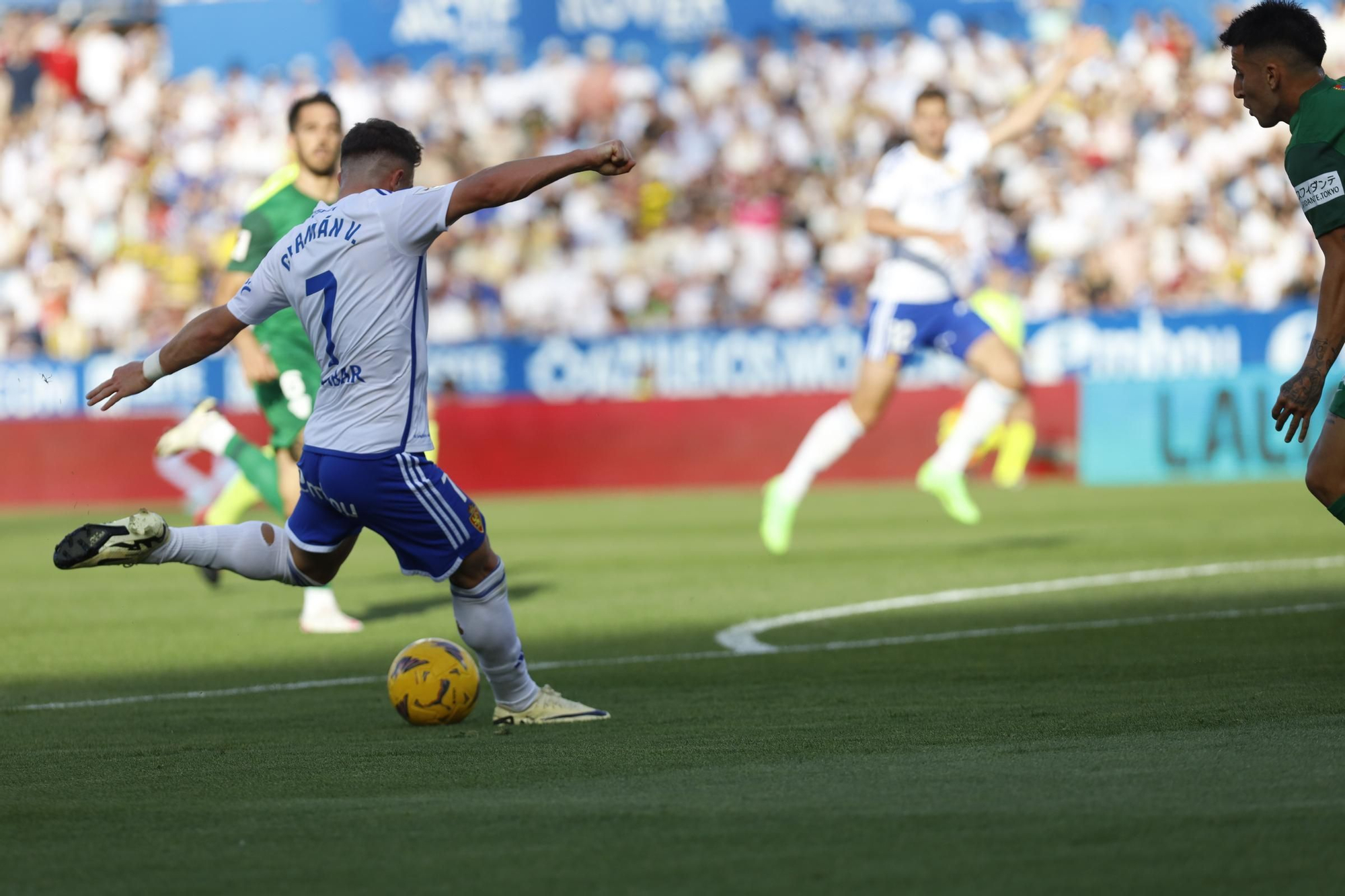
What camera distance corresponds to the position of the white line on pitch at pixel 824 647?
25.5ft

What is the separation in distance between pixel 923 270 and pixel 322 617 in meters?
4.92

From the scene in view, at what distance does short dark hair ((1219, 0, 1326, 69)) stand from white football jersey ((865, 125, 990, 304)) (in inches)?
252

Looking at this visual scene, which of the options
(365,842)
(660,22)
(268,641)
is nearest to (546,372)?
(660,22)

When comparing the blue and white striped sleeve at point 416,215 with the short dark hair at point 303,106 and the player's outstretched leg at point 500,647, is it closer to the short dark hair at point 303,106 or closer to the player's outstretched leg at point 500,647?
the player's outstretched leg at point 500,647

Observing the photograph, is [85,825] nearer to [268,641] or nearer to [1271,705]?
[1271,705]

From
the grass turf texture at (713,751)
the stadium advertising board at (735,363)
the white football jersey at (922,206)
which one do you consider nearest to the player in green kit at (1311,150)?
the grass turf texture at (713,751)

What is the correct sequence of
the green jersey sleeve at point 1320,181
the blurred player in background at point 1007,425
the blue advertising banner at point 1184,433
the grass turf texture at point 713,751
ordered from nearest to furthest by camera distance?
1. the grass turf texture at point 713,751
2. the green jersey sleeve at point 1320,181
3. the blurred player in background at point 1007,425
4. the blue advertising banner at point 1184,433

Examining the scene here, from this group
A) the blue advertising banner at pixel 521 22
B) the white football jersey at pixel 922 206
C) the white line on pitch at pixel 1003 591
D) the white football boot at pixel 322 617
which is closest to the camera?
the white line on pitch at pixel 1003 591

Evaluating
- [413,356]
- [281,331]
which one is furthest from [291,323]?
[413,356]

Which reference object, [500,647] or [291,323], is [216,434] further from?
[500,647]

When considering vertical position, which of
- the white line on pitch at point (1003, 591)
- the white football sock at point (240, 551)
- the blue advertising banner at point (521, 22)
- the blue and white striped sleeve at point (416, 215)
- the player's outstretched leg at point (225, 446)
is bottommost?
the white line on pitch at point (1003, 591)

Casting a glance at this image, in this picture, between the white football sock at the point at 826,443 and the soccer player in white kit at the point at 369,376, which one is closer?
the soccer player in white kit at the point at 369,376

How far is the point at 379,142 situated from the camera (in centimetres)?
650

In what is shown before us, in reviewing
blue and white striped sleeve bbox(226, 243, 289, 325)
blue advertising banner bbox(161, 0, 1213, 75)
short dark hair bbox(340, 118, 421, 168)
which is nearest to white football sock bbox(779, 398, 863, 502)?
short dark hair bbox(340, 118, 421, 168)
